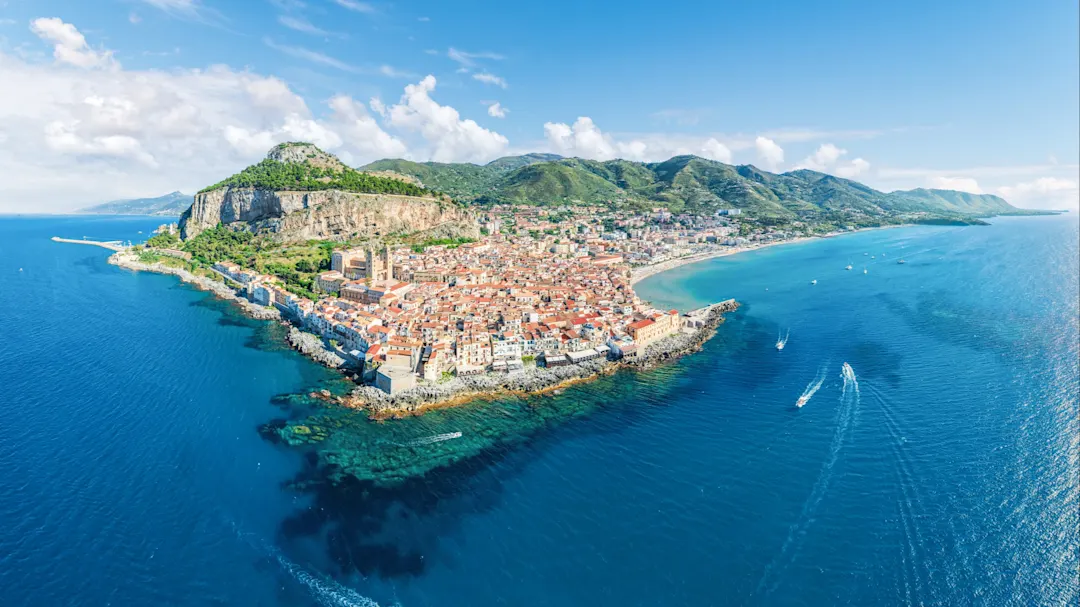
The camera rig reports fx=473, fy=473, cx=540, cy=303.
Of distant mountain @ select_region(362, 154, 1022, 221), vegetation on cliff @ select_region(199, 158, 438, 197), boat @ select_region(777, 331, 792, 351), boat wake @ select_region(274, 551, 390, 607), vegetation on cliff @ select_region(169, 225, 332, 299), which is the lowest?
boat wake @ select_region(274, 551, 390, 607)

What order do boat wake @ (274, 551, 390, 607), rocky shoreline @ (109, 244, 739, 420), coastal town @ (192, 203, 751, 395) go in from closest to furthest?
boat wake @ (274, 551, 390, 607)
rocky shoreline @ (109, 244, 739, 420)
coastal town @ (192, 203, 751, 395)

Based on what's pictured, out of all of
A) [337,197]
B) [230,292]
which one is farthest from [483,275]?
[337,197]

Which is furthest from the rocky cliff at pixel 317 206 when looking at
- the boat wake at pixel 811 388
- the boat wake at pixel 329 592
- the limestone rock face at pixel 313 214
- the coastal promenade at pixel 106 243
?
the boat wake at pixel 811 388

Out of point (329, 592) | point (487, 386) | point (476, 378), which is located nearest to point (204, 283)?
point (476, 378)

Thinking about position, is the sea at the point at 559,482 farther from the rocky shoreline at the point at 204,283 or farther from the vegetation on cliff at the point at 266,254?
the vegetation on cliff at the point at 266,254

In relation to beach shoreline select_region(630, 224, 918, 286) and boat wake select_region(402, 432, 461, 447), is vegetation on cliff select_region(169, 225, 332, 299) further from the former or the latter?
beach shoreline select_region(630, 224, 918, 286)

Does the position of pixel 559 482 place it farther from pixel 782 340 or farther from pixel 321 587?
pixel 782 340

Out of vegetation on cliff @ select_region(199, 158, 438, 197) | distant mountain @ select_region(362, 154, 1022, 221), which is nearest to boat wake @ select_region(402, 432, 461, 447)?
vegetation on cliff @ select_region(199, 158, 438, 197)

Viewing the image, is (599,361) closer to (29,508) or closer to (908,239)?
(29,508)
